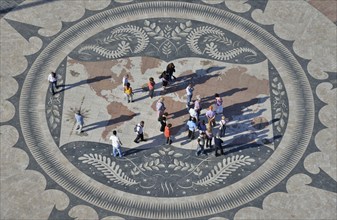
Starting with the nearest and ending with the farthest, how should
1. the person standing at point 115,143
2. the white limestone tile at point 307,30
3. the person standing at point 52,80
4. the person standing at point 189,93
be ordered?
the person standing at point 115,143, the person standing at point 189,93, the person standing at point 52,80, the white limestone tile at point 307,30

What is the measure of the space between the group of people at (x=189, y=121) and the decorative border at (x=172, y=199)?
2359 millimetres

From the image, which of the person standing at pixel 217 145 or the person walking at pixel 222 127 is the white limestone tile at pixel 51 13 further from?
the person standing at pixel 217 145

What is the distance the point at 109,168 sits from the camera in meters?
36.8

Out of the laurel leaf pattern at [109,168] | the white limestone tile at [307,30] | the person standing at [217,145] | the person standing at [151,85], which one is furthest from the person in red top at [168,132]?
the white limestone tile at [307,30]

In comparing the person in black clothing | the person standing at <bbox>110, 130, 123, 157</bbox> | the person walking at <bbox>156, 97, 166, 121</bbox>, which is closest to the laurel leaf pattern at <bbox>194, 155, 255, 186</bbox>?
the person in black clothing

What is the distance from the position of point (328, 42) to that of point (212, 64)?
8565 mm

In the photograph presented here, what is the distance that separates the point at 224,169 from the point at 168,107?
5.84 m

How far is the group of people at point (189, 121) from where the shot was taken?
3669cm

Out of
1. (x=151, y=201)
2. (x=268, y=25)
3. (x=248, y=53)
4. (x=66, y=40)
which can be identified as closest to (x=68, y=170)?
(x=151, y=201)

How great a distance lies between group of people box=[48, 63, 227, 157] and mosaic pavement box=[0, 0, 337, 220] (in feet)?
1.62

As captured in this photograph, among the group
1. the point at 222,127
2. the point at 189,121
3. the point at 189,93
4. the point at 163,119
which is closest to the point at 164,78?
the point at 189,93

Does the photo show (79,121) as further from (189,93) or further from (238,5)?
(238,5)

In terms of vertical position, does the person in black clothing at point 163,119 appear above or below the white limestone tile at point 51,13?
below

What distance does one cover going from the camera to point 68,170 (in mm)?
36656
